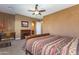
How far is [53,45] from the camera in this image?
171cm

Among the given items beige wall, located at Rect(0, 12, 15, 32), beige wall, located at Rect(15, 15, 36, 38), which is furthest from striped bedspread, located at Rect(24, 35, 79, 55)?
beige wall, located at Rect(0, 12, 15, 32)

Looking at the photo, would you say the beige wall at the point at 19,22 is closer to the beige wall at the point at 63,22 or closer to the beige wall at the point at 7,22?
the beige wall at the point at 7,22

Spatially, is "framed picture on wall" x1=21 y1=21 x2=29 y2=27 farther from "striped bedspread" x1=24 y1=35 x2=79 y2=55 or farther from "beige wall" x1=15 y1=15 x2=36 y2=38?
"striped bedspread" x1=24 y1=35 x2=79 y2=55

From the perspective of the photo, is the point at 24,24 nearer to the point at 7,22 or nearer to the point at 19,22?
the point at 19,22

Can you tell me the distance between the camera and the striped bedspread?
150cm

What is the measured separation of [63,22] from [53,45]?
2.42 feet

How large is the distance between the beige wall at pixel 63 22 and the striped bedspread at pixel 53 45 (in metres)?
0.17

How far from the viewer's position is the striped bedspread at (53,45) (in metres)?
1.50

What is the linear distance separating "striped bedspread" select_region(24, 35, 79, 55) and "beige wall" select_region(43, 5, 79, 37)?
170 millimetres

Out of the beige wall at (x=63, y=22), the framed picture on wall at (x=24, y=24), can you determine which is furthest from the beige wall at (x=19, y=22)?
the beige wall at (x=63, y=22)

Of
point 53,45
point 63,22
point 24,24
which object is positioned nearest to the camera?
point 53,45

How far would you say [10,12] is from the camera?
1.91 metres

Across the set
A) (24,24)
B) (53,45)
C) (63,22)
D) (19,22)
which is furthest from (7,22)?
(63,22)
